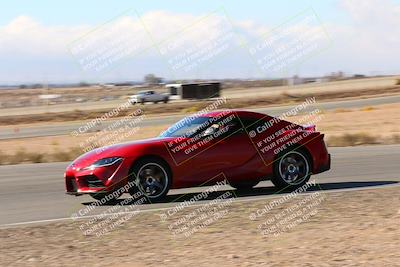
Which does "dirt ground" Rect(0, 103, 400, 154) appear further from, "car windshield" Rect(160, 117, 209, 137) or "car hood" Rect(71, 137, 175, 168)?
"car hood" Rect(71, 137, 175, 168)

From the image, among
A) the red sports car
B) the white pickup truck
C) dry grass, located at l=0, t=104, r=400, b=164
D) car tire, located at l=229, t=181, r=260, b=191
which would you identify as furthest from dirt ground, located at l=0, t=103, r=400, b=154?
the white pickup truck

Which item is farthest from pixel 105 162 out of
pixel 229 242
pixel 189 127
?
pixel 229 242

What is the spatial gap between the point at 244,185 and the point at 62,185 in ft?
12.8

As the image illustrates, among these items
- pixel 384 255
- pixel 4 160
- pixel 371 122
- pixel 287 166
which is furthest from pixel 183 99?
pixel 384 255

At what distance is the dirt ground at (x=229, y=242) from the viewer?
7.19m

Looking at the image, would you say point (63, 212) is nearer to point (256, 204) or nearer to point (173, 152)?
Result: point (173, 152)

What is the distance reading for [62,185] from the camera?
49.0 ft

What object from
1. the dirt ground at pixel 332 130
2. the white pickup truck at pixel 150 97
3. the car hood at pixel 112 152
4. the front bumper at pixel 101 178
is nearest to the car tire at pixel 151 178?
the front bumper at pixel 101 178

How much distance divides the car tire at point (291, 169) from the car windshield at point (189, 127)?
1.36m

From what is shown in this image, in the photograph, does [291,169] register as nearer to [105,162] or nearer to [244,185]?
[244,185]

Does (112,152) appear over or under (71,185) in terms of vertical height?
over

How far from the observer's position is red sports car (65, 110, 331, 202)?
38.0 ft

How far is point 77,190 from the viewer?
1186 cm

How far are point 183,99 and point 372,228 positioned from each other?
2782 inches
